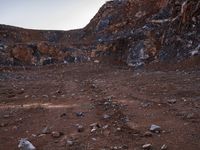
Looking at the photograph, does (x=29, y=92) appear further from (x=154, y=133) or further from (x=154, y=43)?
(x=154, y=43)

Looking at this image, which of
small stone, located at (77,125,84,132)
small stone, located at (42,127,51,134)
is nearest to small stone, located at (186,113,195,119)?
small stone, located at (77,125,84,132)

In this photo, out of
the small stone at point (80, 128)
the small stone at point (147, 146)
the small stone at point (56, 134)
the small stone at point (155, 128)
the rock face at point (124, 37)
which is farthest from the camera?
the rock face at point (124, 37)

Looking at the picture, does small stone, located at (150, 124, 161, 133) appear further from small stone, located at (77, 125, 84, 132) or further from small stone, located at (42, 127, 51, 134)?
small stone, located at (42, 127, 51, 134)

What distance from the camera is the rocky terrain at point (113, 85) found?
30.5 feet

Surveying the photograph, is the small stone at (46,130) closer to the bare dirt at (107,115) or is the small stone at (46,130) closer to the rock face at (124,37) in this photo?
the bare dirt at (107,115)

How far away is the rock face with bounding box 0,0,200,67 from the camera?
26.1 meters

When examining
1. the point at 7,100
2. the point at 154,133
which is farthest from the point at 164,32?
the point at 154,133

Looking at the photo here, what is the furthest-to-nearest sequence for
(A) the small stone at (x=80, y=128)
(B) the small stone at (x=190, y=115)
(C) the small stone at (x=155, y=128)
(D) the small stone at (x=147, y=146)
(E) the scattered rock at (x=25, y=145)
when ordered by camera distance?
1. (B) the small stone at (x=190, y=115)
2. (A) the small stone at (x=80, y=128)
3. (C) the small stone at (x=155, y=128)
4. (E) the scattered rock at (x=25, y=145)
5. (D) the small stone at (x=147, y=146)

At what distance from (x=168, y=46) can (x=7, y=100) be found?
44.8 feet

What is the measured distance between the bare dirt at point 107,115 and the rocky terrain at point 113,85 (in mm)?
22

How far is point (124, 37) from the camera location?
3241 cm

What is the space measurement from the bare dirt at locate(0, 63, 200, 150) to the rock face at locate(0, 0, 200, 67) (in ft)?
25.6

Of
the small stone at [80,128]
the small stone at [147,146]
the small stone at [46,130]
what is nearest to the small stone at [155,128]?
the small stone at [147,146]

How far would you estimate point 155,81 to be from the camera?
1805cm
